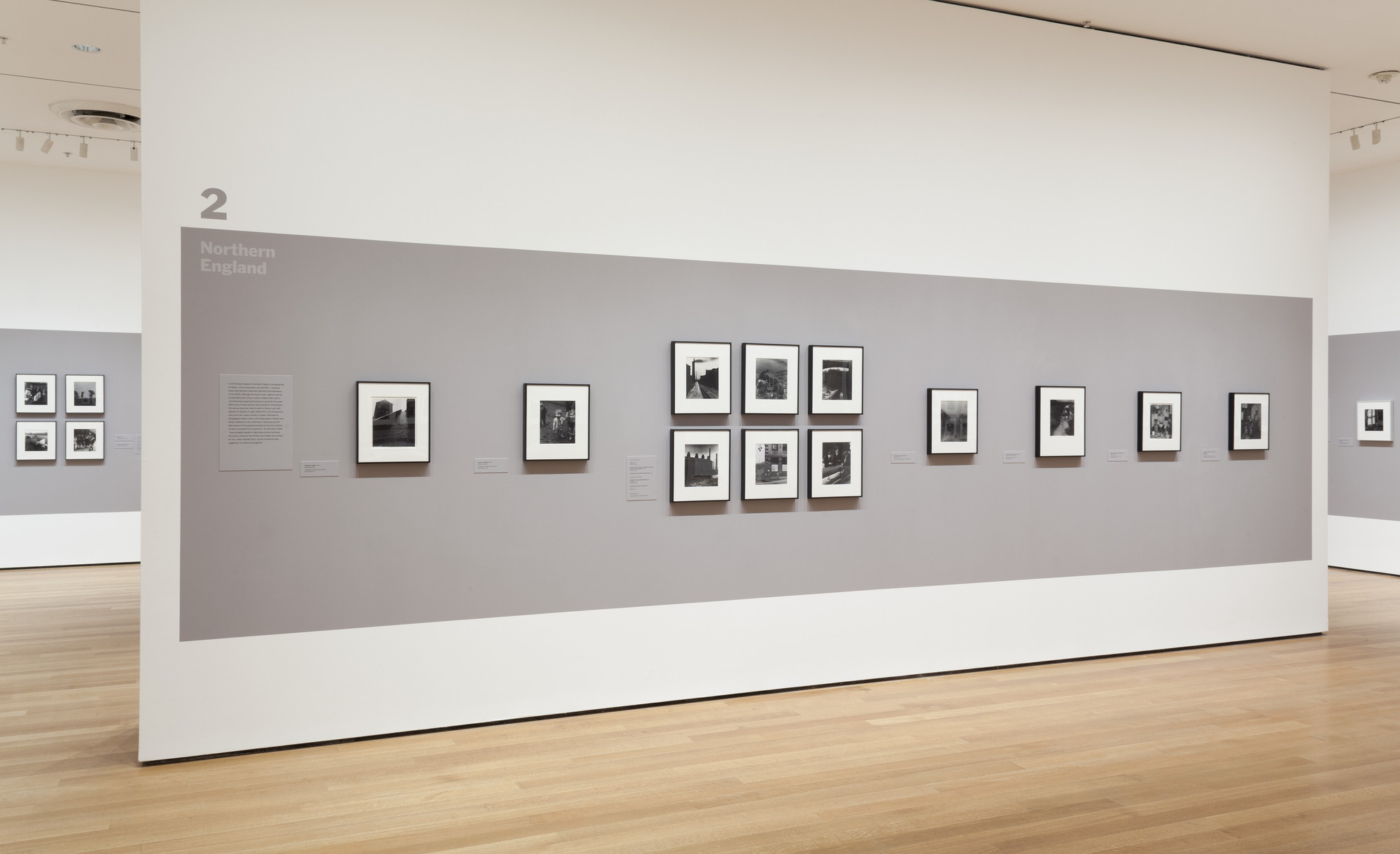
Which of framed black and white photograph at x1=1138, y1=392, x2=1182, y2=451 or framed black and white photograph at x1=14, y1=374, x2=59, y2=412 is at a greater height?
framed black and white photograph at x1=14, y1=374, x2=59, y2=412

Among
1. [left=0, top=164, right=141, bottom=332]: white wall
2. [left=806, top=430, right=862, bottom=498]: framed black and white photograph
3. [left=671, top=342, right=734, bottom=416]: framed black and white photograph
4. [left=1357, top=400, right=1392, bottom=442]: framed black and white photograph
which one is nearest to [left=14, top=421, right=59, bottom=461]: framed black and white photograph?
[left=0, top=164, right=141, bottom=332]: white wall

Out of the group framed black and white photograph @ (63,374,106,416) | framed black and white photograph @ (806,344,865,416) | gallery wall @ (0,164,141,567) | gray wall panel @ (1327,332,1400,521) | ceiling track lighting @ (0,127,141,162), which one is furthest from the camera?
framed black and white photograph @ (63,374,106,416)

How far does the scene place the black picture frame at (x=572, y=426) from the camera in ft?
22.5

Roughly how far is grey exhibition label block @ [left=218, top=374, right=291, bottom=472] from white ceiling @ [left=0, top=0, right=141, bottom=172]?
3639 millimetres

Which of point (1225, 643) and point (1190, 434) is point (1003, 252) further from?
point (1225, 643)

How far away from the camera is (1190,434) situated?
923 centimetres

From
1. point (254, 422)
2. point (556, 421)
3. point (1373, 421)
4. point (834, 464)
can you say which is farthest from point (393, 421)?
point (1373, 421)

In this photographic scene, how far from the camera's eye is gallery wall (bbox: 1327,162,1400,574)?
1327 cm

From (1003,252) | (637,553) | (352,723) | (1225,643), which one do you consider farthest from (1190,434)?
(352,723)

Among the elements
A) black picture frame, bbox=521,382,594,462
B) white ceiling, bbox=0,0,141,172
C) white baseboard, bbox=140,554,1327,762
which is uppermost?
white ceiling, bbox=0,0,141,172

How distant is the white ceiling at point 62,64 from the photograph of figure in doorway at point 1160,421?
9380mm

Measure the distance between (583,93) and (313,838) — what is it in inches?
203

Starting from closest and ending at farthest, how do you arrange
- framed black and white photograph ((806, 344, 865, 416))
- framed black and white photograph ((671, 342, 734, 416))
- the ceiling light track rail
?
framed black and white photograph ((671, 342, 734, 416)) < framed black and white photograph ((806, 344, 865, 416)) < the ceiling light track rail

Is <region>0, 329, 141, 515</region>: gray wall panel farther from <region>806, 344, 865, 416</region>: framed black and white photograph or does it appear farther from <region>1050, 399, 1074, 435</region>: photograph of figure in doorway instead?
<region>1050, 399, 1074, 435</region>: photograph of figure in doorway
